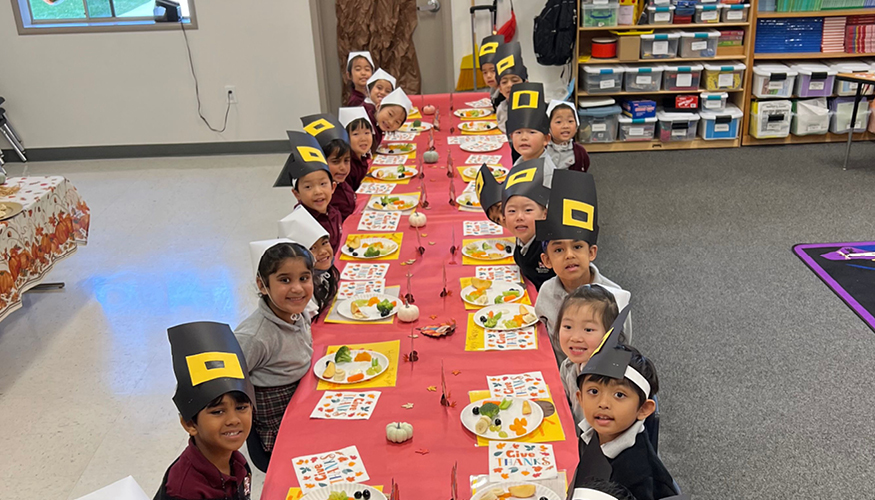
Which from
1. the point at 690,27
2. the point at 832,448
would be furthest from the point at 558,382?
the point at 690,27

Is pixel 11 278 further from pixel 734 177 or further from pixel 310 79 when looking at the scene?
pixel 734 177

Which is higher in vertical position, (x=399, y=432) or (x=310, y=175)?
(x=310, y=175)

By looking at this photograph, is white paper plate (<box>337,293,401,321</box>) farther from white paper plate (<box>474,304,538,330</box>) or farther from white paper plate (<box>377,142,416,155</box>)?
white paper plate (<box>377,142,416,155</box>)

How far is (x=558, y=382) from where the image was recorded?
215cm

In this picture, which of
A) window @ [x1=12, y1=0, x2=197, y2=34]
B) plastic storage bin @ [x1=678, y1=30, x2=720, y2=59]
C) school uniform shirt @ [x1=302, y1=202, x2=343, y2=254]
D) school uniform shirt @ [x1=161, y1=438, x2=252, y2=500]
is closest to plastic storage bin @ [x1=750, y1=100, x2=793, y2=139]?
plastic storage bin @ [x1=678, y1=30, x2=720, y2=59]

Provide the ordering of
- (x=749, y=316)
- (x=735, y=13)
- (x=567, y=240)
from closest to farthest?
(x=567, y=240) < (x=749, y=316) < (x=735, y=13)

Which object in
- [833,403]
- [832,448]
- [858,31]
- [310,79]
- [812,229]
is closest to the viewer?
[832,448]

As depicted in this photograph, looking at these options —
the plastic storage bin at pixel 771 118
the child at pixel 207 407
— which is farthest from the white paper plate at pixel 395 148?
the plastic storage bin at pixel 771 118

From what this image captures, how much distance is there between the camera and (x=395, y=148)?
14.7ft

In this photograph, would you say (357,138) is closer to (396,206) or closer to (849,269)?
(396,206)

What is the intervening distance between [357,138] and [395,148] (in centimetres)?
62

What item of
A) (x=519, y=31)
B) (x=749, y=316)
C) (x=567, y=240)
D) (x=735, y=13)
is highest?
(x=735, y=13)

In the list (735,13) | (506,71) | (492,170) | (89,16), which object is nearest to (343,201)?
(492,170)

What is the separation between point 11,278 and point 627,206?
3.85 meters
